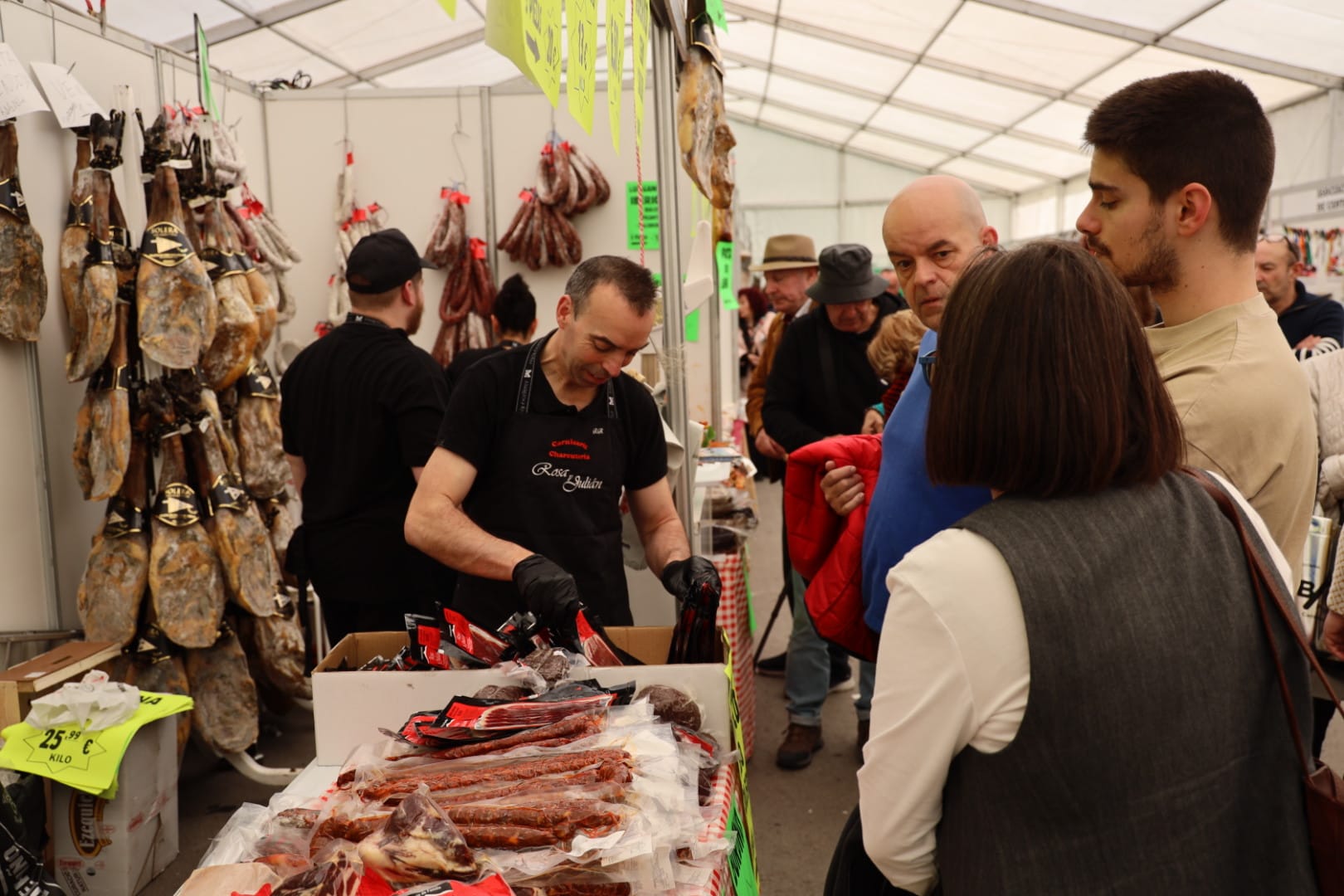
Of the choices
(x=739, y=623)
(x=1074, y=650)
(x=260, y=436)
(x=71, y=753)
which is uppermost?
(x=260, y=436)

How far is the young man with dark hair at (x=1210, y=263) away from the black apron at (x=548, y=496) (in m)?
1.24

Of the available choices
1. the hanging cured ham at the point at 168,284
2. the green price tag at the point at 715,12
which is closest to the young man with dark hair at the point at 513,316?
the hanging cured ham at the point at 168,284

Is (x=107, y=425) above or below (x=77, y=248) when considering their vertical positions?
below

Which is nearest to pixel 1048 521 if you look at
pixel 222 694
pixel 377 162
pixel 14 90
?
pixel 14 90

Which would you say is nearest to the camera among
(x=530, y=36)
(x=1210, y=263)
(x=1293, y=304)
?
(x=530, y=36)

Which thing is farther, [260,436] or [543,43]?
[260,436]

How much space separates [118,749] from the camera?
286 cm

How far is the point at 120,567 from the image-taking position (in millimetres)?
3328

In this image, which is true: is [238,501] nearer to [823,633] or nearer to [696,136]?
[696,136]

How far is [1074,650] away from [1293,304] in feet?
15.9

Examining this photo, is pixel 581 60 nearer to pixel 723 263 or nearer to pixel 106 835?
pixel 723 263

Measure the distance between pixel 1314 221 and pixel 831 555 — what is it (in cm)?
659

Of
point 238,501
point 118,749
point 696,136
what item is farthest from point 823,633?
point 238,501

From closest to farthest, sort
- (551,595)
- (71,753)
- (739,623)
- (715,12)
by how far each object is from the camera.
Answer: (551,595) < (71,753) < (715,12) < (739,623)
